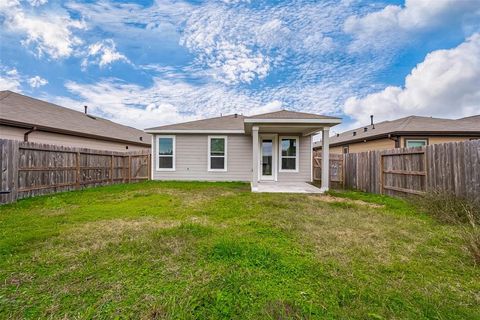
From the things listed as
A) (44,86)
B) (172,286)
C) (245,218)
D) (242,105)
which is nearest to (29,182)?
(245,218)

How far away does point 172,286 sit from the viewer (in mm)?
2078

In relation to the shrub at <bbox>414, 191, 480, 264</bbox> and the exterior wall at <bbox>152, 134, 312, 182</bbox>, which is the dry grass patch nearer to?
the shrub at <bbox>414, 191, 480, 264</bbox>

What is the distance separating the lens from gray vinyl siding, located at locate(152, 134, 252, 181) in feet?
37.0

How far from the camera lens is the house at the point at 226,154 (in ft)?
36.4

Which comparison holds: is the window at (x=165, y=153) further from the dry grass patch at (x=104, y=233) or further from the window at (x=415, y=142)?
the window at (x=415, y=142)

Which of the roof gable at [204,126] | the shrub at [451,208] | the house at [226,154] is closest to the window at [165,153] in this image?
the house at [226,154]

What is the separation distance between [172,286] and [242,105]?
15387mm

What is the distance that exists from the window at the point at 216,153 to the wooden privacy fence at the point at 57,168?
Answer: 3472 millimetres

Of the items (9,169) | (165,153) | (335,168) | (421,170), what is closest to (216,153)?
(165,153)

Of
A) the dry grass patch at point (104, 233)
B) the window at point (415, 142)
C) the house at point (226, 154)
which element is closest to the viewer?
the dry grass patch at point (104, 233)

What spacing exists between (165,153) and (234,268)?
9.97 m

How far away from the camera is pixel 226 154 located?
11273 millimetres

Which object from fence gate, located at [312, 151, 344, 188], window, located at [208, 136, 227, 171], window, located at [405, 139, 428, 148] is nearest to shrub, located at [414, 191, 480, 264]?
fence gate, located at [312, 151, 344, 188]

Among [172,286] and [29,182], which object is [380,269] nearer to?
[172,286]
